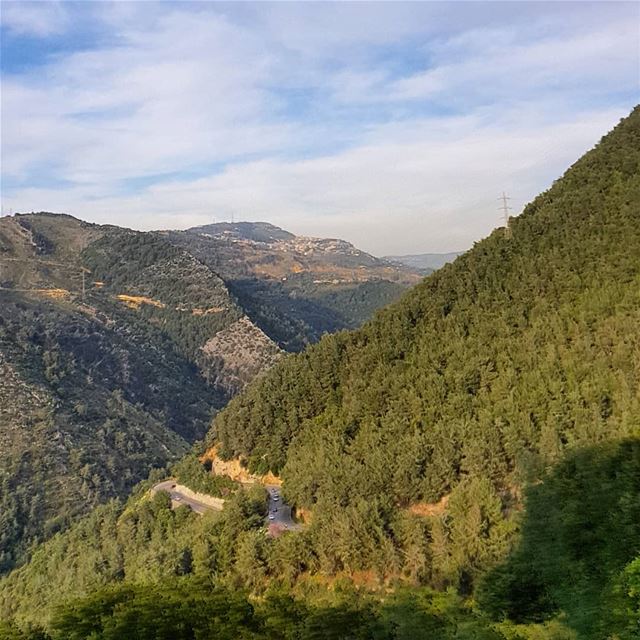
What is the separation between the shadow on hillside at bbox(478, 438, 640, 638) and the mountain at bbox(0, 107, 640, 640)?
0.23 ft

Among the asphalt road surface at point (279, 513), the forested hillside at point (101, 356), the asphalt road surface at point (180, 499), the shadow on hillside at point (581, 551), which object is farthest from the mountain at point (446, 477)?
the forested hillside at point (101, 356)

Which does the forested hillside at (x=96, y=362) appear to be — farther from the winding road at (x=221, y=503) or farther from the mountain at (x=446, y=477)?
the winding road at (x=221, y=503)

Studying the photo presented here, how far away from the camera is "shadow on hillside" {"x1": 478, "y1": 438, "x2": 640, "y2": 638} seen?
1497cm

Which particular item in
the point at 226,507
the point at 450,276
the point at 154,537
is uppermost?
the point at 450,276

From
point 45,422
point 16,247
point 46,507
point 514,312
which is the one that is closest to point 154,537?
point 514,312

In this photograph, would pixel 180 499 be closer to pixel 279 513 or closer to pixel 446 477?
pixel 279 513

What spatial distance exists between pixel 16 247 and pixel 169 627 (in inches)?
5638

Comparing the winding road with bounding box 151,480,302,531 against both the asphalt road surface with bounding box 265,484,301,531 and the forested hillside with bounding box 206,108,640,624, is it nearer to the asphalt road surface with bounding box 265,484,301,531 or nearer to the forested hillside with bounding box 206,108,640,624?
the asphalt road surface with bounding box 265,484,301,531

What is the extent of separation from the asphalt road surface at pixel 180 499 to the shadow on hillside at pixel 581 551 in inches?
792

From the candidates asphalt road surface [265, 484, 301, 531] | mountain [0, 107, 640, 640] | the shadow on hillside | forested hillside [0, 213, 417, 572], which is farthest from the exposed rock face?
the shadow on hillside

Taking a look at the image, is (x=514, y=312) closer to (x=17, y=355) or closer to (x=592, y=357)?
(x=592, y=357)

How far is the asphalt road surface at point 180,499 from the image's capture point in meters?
37.4

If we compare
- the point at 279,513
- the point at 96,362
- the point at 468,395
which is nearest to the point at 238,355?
the point at 96,362

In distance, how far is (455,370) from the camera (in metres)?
34.0
